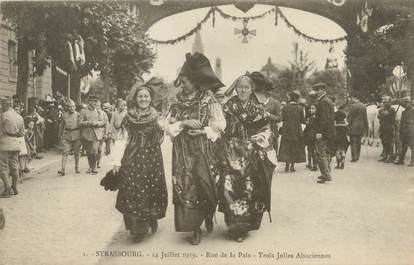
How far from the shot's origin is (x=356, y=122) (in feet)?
37.0

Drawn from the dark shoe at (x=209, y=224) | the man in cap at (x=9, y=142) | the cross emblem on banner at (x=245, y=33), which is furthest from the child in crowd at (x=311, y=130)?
the man in cap at (x=9, y=142)

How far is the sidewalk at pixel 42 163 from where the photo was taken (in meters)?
9.32

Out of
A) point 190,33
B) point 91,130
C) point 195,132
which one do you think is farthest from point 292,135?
point 195,132

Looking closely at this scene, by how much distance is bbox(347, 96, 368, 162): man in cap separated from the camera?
36.8ft

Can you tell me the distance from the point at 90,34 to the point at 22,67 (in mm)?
3088

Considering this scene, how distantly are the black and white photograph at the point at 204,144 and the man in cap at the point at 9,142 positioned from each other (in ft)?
0.06

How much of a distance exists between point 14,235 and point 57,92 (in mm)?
8394

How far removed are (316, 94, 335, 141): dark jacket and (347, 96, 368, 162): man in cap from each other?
2.67 m

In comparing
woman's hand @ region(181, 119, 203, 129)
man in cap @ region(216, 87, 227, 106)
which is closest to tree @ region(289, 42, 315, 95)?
man in cap @ region(216, 87, 227, 106)

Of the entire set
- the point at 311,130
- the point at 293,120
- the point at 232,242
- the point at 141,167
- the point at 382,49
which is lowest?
the point at 232,242

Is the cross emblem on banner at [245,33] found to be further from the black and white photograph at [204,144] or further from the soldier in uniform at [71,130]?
the soldier in uniform at [71,130]

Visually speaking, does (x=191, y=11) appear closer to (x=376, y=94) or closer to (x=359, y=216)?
(x=359, y=216)

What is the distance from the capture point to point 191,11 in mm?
6602

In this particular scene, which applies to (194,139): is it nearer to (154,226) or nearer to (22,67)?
(154,226)
